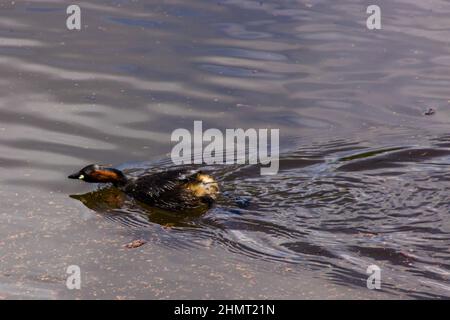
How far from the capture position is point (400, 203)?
6.41 metres

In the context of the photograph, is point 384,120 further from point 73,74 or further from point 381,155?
point 73,74

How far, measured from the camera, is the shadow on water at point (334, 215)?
559cm

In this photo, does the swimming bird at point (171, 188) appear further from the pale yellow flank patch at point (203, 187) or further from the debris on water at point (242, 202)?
the debris on water at point (242, 202)

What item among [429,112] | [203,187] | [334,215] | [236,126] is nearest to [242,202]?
[203,187]

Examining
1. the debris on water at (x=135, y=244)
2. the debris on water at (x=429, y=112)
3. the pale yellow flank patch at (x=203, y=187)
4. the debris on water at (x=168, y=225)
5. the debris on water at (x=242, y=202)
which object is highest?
the debris on water at (x=429, y=112)

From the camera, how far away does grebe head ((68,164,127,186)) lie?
6.65 meters

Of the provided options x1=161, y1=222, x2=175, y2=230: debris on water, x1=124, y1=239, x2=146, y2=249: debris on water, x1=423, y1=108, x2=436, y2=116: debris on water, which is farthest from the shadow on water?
x1=423, y1=108, x2=436, y2=116: debris on water

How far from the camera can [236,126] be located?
7.84 meters

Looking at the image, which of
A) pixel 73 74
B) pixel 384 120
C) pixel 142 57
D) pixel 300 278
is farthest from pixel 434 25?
pixel 300 278

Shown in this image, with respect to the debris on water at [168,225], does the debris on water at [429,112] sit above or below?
above

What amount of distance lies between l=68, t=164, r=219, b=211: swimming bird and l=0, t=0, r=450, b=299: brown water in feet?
0.40

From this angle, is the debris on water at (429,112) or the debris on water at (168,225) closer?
the debris on water at (168,225)

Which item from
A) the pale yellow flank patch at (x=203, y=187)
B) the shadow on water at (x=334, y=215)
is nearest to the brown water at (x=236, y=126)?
the shadow on water at (x=334, y=215)

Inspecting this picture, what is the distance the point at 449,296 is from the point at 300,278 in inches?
33.8
